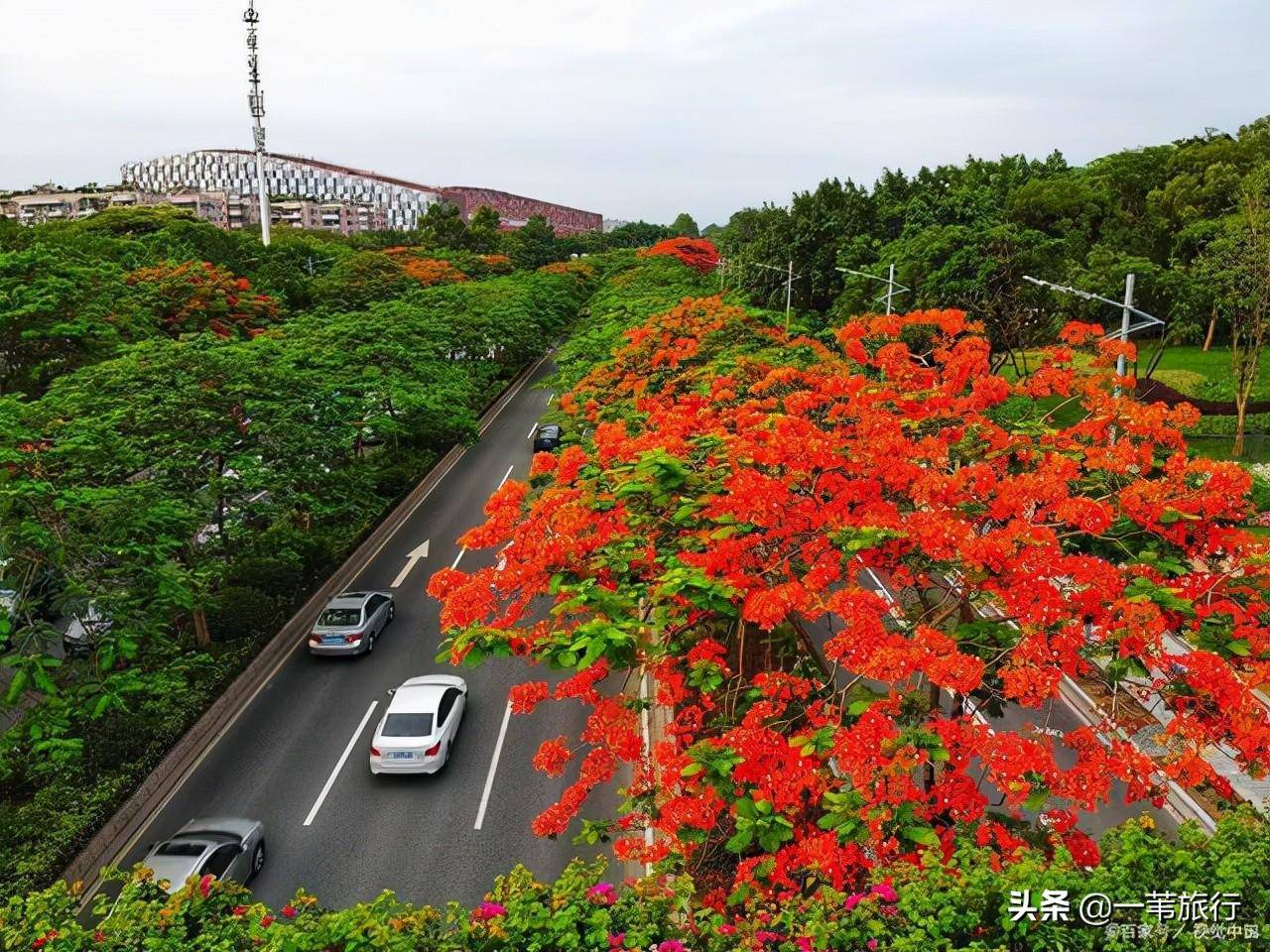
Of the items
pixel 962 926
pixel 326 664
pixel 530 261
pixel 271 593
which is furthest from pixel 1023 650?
pixel 530 261

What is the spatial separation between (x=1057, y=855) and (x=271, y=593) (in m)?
17.4

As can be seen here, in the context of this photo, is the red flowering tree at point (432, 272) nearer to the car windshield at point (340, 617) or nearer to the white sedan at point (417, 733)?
the car windshield at point (340, 617)

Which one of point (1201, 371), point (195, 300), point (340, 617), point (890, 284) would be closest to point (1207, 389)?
point (1201, 371)

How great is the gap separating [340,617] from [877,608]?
1322 cm

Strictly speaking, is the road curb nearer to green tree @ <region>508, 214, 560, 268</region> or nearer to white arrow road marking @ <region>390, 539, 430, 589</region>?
white arrow road marking @ <region>390, 539, 430, 589</region>

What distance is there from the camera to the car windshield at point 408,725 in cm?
1361

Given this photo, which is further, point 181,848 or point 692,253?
point 692,253

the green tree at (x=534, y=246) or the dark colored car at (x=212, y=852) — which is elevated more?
the green tree at (x=534, y=246)

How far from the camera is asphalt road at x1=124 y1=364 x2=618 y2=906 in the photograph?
11.6m

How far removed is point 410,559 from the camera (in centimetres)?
2289

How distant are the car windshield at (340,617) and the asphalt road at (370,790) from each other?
84 centimetres

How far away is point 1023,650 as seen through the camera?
7.28 meters

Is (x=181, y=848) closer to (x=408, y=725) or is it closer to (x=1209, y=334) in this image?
(x=408, y=725)

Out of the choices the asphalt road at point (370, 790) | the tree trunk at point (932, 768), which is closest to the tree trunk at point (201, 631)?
the asphalt road at point (370, 790)
